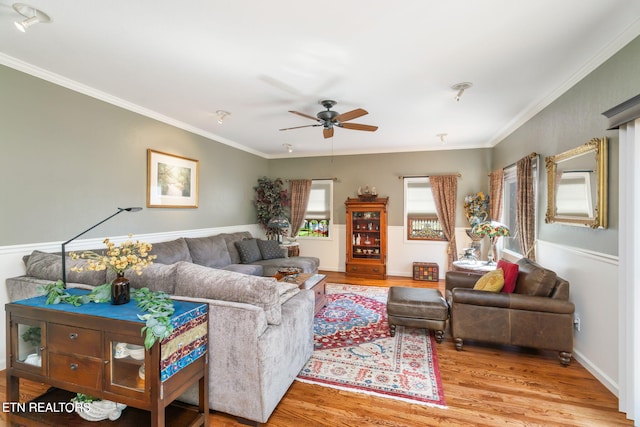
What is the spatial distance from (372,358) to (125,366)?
81.4 inches

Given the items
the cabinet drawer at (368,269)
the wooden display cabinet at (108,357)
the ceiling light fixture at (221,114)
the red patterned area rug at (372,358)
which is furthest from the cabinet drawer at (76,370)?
the cabinet drawer at (368,269)

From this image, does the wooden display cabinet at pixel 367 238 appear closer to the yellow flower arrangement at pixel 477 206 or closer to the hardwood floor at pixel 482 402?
the yellow flower arrangement at pixel 477 206

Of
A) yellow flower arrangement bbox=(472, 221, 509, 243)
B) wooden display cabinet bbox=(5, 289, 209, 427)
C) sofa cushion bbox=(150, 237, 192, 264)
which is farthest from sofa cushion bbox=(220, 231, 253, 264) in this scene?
yellow flower arrangement bbox=(472, 221, 509, 243)

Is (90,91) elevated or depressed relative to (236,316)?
elevated

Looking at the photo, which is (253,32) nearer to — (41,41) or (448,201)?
(41,41)

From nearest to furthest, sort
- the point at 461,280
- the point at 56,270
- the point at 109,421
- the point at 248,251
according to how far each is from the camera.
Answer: the point at 109,421 < the point at 56,270 < the point at 461,280 < the point at 248,251

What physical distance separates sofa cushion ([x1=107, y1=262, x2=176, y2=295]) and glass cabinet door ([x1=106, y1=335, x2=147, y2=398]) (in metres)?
0.48

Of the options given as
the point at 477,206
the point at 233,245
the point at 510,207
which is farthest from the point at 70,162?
the point at 477,206

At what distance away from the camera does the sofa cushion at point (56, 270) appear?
7.48 ft

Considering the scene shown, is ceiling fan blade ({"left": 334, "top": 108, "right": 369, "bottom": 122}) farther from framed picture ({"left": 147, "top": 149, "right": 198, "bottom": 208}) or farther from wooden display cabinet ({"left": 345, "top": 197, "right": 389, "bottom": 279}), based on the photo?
wooden display cabinet ({"left": 345, "top": 197, "right": 389, "bottom": 279})

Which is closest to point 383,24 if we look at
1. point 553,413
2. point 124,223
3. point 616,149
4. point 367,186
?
point 616,149

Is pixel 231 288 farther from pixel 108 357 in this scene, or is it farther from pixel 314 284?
pixel 314 284

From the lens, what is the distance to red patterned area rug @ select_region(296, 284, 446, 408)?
7.54 ft

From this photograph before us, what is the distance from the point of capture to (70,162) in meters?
3.07
